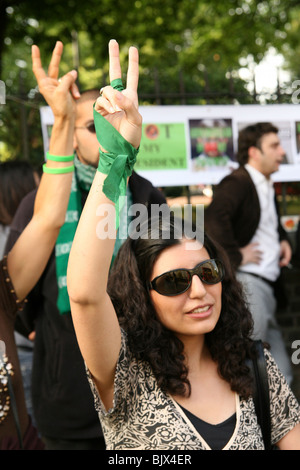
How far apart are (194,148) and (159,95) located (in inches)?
25.1

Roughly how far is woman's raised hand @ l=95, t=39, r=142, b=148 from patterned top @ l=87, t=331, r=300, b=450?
0.61m

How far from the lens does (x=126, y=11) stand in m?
8.09

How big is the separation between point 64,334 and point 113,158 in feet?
4.20

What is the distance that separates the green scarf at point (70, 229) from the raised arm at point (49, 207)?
341 millimetres

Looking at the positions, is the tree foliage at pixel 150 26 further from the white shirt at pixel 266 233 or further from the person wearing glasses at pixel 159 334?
the person wearing glasses at pixel 159 334

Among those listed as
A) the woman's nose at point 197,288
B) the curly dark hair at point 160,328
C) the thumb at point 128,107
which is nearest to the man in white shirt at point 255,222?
the curly dark hair at point 160,328

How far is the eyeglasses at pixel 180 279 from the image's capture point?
1.61 metres

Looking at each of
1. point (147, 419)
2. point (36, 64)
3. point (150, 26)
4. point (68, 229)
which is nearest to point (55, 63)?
point (36, 64)

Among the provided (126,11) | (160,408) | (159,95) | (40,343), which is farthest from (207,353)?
(126,11)

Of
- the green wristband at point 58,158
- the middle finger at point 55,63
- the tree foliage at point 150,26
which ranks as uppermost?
the tree foliage at point 150,26

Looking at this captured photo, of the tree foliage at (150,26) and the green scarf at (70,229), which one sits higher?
the tree foliage at (150,26)

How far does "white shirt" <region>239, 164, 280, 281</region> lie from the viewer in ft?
11.8

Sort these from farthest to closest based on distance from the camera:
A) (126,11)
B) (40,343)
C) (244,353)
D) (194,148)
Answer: (126,11) < (194,148) < (40,343) < (244,353)
